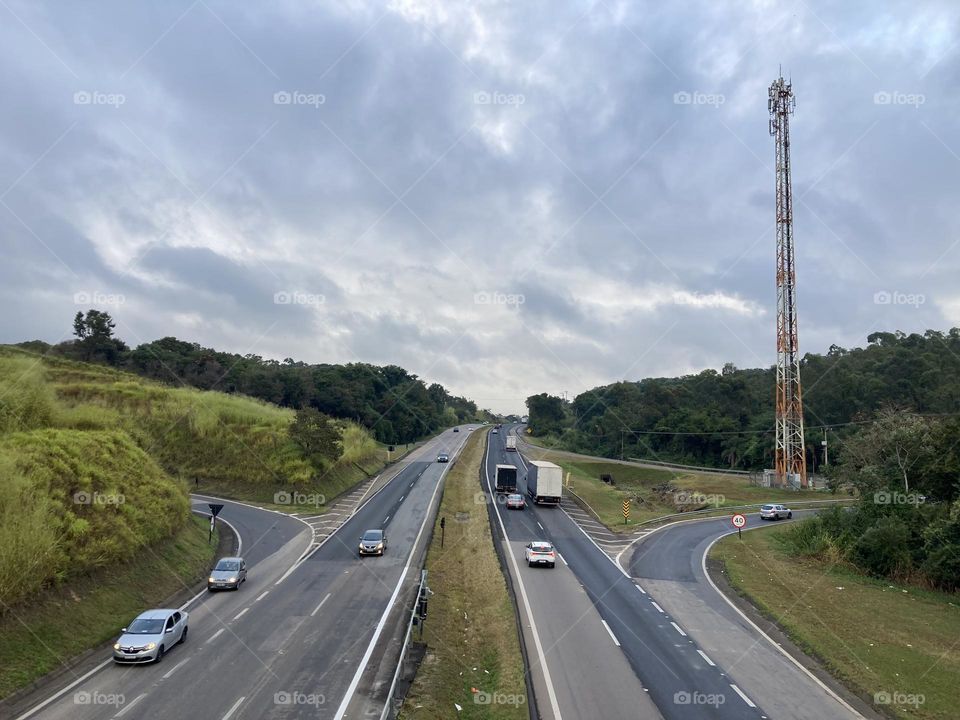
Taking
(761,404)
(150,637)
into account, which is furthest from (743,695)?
(761,404)

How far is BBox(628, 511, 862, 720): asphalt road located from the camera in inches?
660

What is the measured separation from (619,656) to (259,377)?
9542 cm

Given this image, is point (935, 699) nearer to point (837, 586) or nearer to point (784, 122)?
point (837, 586)

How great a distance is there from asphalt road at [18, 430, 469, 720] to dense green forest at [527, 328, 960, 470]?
227 feet

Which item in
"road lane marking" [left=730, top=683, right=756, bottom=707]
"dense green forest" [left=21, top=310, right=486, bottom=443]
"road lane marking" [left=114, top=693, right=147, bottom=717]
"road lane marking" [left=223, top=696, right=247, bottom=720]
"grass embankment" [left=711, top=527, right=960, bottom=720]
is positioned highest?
"dense green forest" [left=21, top=310, right=486, bottom=443]

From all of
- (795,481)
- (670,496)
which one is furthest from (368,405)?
(795,481)

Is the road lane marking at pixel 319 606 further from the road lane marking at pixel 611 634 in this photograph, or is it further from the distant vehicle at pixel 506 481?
the distant vehicle at pixel 506 481

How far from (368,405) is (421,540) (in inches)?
3559

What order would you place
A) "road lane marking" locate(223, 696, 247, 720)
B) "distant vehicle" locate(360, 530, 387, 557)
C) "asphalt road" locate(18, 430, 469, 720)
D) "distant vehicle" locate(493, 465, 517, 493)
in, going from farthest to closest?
"distant vehicle" locate(493, 465, 517, 493) → "distant vehicle" locate(360, 530, 387, 557) → "asphalt road" locate(18, 430, 469, 720) → "road lane marking" locate(223, 696, 247, 720)

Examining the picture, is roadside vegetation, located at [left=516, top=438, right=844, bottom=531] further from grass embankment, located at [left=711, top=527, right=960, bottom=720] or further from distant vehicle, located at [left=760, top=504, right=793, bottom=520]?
grass embankment, located at [left=711, top=527, right=960, bottom=720]

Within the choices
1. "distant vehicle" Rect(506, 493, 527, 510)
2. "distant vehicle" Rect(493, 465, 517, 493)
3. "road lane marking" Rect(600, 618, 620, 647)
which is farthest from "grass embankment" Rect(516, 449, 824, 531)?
"road lane marking" Rect(600, 618, 620, 647)

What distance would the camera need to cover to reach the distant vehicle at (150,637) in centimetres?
1792

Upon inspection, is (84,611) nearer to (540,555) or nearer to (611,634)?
(611,634)

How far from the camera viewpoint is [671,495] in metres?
69.6
